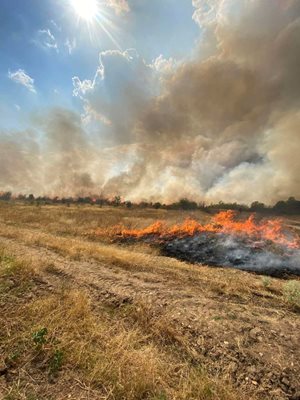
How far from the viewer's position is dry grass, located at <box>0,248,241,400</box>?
5.05m

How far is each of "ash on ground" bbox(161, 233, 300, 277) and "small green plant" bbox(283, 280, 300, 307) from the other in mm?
7510

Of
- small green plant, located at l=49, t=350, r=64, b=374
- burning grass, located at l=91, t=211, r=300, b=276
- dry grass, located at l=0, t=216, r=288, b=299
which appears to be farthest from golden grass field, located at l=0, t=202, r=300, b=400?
burning grass, located at l=91, t=211, r=300, b=276

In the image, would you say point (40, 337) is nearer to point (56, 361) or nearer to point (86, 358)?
point (56, 361)

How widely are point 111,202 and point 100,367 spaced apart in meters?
95.5

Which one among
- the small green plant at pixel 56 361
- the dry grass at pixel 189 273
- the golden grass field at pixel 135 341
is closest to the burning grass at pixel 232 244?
the dry grass at pixel 189 273

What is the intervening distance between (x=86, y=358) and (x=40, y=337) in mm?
1163

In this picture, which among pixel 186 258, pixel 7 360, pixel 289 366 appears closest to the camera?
pixel 7 360

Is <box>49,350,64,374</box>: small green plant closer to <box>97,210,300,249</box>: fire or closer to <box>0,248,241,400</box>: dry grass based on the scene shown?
<box>0,248,241,400</box>: dry grass

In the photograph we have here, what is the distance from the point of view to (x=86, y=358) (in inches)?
226

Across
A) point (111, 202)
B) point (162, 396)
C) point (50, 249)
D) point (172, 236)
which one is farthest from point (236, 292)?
point (111, 202)

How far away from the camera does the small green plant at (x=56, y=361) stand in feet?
17.8

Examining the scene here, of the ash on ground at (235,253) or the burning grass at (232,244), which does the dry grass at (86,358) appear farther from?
the burning grass at (232,244)

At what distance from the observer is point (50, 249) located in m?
17.8

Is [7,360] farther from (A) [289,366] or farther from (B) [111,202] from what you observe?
(B) [111,202]
